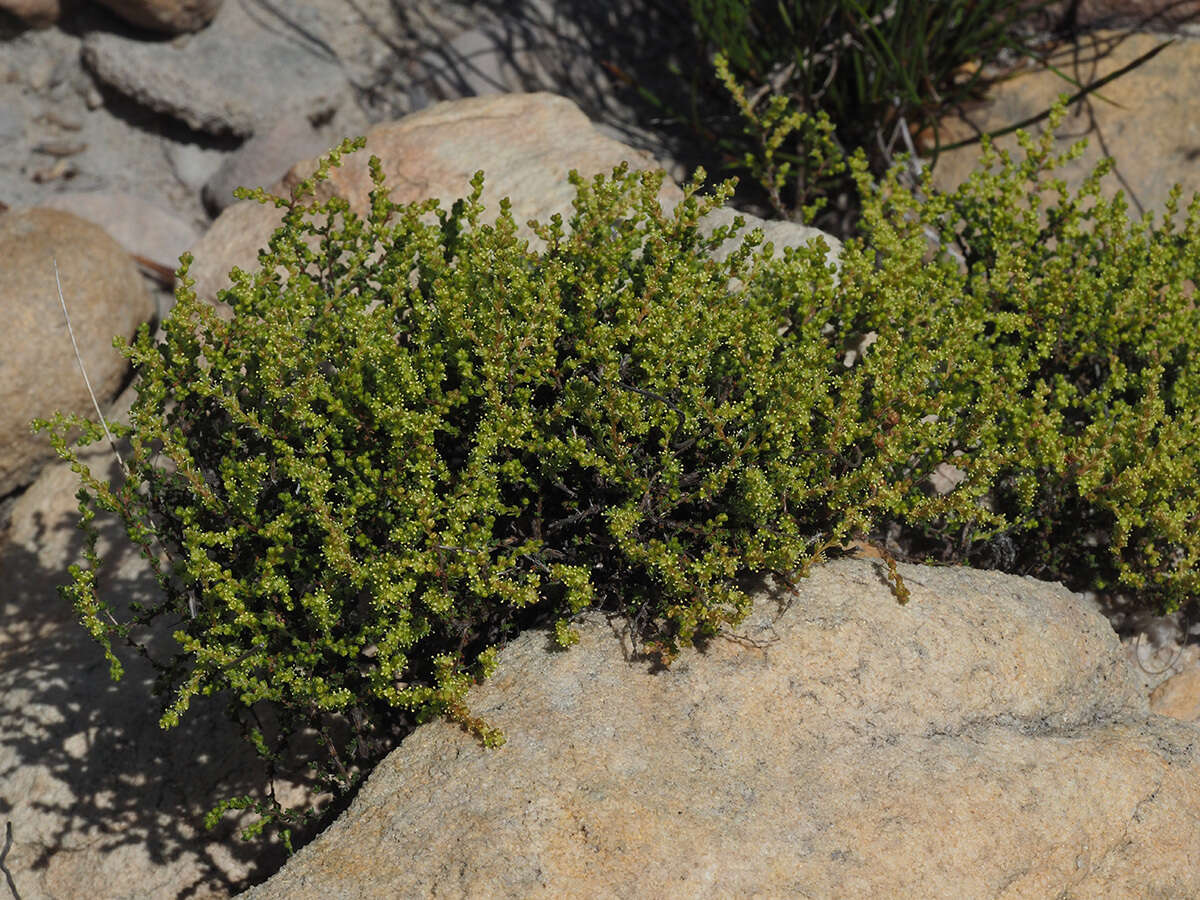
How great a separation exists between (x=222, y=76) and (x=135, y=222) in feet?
3.20

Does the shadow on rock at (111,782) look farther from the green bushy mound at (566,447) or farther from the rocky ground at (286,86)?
the rocky ground at (286,86)

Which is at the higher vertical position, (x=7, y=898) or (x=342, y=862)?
(x=342, y=862)

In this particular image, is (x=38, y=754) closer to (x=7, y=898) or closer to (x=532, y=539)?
(x=7, y=898)

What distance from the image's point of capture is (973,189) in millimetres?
3873

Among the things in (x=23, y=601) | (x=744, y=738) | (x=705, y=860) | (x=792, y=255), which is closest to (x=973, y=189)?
(x=792, y=255)

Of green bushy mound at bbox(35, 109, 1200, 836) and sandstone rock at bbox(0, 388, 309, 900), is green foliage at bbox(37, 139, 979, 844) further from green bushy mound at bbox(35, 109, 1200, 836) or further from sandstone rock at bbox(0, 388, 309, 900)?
sandstone rock at bbox(0, 388, 309, 900)

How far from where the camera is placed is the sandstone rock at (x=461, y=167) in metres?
4.23

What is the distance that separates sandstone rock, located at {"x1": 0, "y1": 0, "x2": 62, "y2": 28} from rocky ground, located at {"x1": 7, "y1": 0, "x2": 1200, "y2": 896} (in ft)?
0.05

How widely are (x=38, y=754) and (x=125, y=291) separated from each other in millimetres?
1989

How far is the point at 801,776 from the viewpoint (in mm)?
2678

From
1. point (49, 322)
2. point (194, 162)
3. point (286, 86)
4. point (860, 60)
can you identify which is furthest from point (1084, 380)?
point (194, 162)

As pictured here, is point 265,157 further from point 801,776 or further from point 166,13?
point 801,776

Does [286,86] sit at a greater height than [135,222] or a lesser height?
greater

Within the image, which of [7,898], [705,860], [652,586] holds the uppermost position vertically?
[652,586]
